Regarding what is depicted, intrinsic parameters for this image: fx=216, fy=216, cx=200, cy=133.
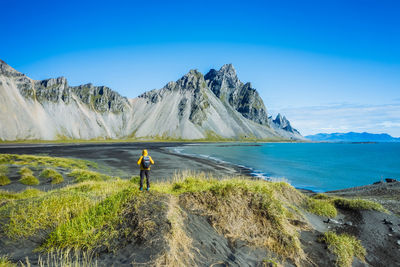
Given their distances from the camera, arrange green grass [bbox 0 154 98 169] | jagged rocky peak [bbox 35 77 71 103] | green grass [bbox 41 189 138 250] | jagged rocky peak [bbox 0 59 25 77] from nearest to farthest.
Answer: green grass [bbox 41 189 138 250] < green grass [bbox 0 154 98 169] < jagged rocky peak [bbox 0 59 25 77] < jagged rocky peak [bbox 35 77 71 103]

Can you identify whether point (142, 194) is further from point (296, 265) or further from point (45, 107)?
point (45, 107)

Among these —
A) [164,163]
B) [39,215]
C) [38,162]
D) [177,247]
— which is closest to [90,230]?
[39,215]

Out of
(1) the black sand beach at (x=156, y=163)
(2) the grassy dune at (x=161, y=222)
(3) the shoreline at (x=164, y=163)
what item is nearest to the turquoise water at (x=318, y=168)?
(3) the shoreline at (x=164, y=163)

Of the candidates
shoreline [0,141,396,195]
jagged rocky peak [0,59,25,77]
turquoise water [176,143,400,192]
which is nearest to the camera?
shoreline [0,141,396,195]

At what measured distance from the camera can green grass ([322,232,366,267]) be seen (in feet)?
28.9

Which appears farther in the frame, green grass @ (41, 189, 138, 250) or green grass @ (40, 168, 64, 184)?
green grass @ (40, 168, 64, 184)

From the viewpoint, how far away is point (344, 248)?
938 cm

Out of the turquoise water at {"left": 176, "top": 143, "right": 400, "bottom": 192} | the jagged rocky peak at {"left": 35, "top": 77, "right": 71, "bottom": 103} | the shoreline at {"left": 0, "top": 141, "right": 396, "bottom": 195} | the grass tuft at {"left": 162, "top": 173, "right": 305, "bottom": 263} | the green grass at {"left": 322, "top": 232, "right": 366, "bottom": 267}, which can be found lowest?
the turquoise water at {"left": 176, "top": 143, "right": 400, "bottom": 192}

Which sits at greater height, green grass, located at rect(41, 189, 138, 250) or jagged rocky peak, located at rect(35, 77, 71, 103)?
jagged rocky peak, located at rect(35, 77, 71, 103)

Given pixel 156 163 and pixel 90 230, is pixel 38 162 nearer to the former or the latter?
pixel 156 163

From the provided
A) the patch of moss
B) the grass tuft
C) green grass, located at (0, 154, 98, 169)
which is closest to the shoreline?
green grass, located at (0, 154, 98, 169)

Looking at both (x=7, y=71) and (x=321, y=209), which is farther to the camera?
(x=7, y=71)

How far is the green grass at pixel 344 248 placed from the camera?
8.80 meters

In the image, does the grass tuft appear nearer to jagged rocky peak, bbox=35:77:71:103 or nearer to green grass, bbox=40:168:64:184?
green grass, bbox=40:168:64:184
